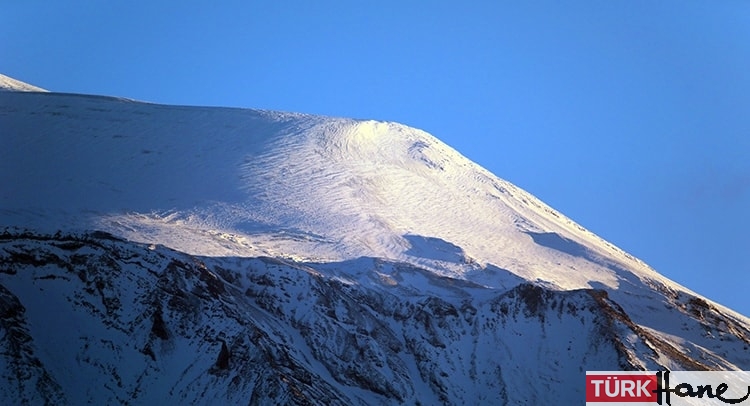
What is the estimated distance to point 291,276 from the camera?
9869cm

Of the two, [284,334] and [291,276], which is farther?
[291,276]

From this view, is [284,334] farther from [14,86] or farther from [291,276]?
[14,86]

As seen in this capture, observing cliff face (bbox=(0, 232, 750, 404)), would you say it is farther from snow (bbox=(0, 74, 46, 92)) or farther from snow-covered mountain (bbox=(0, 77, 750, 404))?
snow (bbox=(0, 74, 46, 92))

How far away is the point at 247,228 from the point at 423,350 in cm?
3147

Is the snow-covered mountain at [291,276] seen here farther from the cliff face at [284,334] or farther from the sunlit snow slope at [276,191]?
the sunlit snow slope at [276,191]

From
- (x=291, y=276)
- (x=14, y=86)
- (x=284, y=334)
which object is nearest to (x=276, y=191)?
(x=291, y=276)

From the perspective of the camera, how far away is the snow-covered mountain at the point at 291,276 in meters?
84.0

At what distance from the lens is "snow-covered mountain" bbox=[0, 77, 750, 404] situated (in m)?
84.0

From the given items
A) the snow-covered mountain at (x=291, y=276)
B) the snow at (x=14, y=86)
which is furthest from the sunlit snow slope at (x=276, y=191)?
the snow at (x=14, y=86)

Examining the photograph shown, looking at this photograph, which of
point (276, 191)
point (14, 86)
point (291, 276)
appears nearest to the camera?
point (291, 276)

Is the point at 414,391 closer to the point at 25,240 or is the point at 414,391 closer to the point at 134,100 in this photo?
the point at 25,240

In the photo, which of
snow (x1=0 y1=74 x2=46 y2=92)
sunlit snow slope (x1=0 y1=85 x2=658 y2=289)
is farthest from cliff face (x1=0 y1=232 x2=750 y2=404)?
snow (x1=0 y1=74 x2=46 y2=92)

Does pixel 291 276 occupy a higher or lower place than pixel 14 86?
lower

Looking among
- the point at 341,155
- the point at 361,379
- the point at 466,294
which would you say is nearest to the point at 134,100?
the point at 341,155
